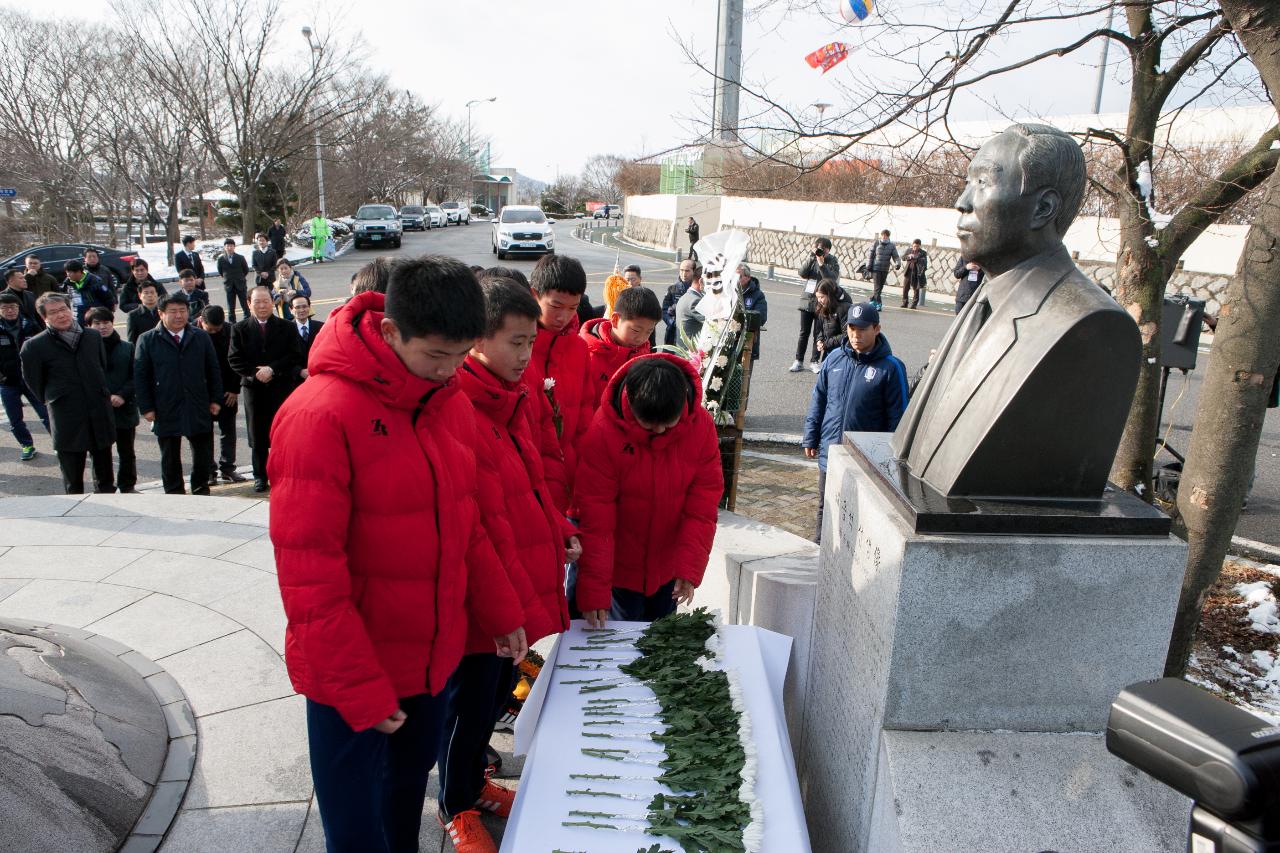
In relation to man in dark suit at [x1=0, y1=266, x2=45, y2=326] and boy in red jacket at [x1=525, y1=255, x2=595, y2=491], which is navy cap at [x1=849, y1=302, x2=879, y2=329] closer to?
boy in red jacket at [x1=525, y1=255, x2=595, y2=491]

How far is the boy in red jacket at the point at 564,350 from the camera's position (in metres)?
3.73

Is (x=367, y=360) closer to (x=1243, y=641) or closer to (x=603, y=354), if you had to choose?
(x=603, y=354)

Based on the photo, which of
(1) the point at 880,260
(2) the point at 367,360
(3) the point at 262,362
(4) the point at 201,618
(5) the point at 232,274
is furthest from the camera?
(1) the point at 880,260

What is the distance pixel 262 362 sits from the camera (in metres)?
6.86

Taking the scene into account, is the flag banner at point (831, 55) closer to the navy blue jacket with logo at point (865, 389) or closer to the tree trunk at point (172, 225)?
the navy blue jacket with logo at point (865, 389)

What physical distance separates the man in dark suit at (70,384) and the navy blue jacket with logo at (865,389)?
5401 mm

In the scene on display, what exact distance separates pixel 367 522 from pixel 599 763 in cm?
101

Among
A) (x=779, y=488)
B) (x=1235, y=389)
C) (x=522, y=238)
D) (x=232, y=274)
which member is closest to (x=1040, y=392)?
(x=1235, y=389)

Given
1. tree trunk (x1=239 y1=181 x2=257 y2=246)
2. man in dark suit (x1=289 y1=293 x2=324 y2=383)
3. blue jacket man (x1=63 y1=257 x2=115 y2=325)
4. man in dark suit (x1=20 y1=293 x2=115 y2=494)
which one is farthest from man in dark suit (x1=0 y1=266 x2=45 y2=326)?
tree trunk (x1=239 y1=181 x2=257 y2=246)

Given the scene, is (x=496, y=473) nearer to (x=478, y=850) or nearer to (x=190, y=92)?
(x=478, y=850)

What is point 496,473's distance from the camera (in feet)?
8.75

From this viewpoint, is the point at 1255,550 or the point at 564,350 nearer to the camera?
the point at 564,350

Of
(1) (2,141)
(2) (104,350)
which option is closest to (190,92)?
(1) (2,141)

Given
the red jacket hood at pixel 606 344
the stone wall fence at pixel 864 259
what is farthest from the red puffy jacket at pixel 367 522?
the stone wall fence at pixel 864 259
